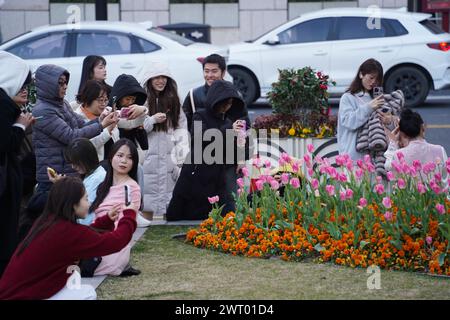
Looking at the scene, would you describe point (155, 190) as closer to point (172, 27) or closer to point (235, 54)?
point (235, 54)

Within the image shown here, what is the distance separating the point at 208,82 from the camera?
9.71 m

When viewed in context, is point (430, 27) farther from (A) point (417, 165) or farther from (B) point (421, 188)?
(B) point (421, 188)

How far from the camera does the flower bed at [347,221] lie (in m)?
7.60

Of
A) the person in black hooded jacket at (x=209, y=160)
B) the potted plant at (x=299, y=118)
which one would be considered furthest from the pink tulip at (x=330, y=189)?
the potted plant at (x=299, y=118)

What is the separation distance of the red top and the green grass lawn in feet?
2.63

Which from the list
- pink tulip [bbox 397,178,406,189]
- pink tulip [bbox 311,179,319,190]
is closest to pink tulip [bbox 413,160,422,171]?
pink tulip [bbox 397,178,406,189]

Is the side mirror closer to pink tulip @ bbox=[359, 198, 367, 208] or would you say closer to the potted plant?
the potted plant

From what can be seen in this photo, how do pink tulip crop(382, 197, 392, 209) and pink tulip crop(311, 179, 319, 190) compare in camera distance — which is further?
pink tulip crop(311, 179, 319, 190)

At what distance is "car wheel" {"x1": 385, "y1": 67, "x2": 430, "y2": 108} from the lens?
17.6 metres

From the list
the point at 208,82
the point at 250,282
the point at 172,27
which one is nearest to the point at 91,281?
the point at 250,282

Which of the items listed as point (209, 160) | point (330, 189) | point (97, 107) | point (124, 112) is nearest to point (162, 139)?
point (209, 160)

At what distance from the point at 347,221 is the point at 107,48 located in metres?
8.56

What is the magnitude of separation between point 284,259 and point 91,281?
1.42m

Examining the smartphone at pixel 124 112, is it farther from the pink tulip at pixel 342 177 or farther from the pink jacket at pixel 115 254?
the pink tulip at pixel 342 177
